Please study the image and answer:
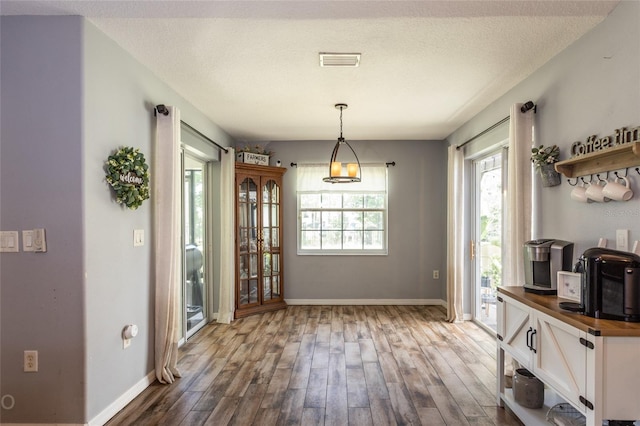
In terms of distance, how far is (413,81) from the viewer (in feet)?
10.4

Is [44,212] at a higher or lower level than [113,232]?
higher

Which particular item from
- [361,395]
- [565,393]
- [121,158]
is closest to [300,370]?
[361,395]

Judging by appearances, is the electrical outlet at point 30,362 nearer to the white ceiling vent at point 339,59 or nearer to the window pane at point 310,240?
the white ceiling vent at point 339,59

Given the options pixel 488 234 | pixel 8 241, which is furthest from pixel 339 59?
pixel 488 234

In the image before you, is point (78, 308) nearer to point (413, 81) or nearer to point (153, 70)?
point (153, 70)

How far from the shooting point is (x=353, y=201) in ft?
18.6

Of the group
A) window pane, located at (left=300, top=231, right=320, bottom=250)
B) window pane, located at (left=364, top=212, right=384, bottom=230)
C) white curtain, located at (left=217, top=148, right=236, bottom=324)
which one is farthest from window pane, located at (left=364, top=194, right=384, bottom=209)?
white curtain, located at (left=217, top=148, right=236, bottom=324)

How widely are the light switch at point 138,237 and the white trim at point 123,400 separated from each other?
3.54ft

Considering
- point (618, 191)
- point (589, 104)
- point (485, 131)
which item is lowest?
point (618, 191)

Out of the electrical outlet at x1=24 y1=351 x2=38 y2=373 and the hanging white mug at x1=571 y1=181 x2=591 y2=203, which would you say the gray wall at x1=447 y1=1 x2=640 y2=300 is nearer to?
the hanging white mug at x1=571 y1=181 x2=591 y2=203

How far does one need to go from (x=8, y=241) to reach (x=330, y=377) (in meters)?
2.51

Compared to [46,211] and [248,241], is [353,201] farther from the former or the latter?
[46,211]

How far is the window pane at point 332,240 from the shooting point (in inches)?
223

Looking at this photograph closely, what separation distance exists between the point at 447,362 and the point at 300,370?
140 cm
